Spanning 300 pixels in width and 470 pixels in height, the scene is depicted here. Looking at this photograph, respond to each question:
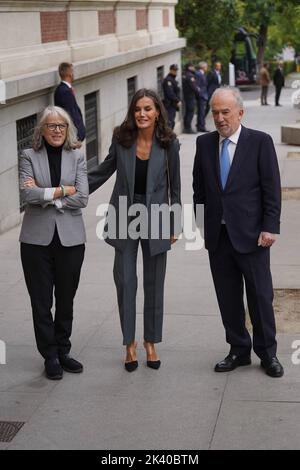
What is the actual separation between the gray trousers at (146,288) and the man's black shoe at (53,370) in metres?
0.49

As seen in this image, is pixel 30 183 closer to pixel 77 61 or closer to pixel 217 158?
pixel 217 158

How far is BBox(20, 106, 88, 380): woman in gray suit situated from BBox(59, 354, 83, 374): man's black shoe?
0.11 meters

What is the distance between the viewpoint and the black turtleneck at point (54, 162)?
259 inches

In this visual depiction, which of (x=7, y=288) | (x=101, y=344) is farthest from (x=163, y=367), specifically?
(x=7, y=288)

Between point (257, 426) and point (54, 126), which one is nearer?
point (257, 426)

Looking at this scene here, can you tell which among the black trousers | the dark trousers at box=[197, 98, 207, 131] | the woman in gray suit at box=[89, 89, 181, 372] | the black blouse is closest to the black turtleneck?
the woman in gray suit at box=[89, 89, 181, 372]

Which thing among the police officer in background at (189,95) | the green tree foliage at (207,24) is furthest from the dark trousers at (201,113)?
the green tree foliage at (207,24)

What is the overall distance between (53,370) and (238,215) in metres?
1.62

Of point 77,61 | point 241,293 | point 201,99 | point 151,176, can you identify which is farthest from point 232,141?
point 201,99

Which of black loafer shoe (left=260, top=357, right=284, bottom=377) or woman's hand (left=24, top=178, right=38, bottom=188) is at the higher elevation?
woman's hand (left=24, top=178, right=38, bottom=188)

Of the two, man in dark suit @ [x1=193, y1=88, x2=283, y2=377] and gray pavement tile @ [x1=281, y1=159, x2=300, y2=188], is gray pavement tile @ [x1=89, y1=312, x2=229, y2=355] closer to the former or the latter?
man in dark suit @ [x1=193, y1=88, x2=283, y2=377]

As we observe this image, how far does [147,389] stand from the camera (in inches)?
253

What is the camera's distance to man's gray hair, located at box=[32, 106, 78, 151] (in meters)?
6.42

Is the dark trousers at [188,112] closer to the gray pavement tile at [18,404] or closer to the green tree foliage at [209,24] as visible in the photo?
the green tree foliage at [209,24]
